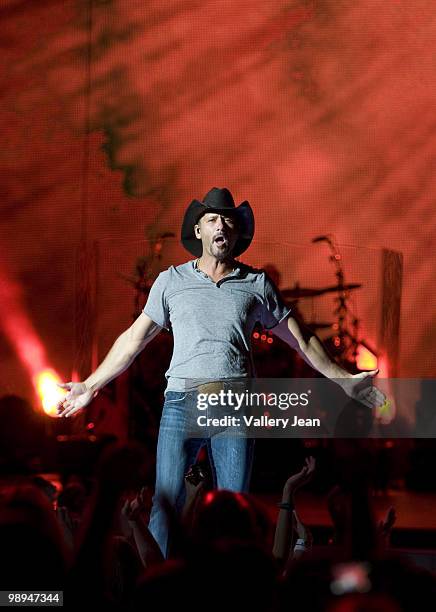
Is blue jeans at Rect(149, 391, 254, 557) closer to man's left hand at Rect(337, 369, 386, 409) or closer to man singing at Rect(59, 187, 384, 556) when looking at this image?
man singing at Rect(59, 187, 384, 556)

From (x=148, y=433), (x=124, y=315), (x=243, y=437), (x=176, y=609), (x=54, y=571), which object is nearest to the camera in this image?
(x=176, y=609)

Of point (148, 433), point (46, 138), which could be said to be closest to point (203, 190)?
point (46, 138)

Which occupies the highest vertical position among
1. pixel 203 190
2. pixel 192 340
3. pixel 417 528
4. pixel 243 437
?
pixel 203 190

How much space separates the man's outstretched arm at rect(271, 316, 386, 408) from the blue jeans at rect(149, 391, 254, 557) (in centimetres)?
33

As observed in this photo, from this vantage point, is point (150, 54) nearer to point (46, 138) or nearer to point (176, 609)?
point (46, 138)

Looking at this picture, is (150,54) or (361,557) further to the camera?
(150,54)

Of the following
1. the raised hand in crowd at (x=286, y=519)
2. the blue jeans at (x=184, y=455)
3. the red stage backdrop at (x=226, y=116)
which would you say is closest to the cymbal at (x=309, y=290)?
the red stage backdrop at (x=226, y=116)

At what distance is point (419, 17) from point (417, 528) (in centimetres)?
303

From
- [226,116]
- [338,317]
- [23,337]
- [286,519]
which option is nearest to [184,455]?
[286,519]

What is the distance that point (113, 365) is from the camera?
2764 mm

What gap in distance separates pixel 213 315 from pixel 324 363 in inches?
15.2

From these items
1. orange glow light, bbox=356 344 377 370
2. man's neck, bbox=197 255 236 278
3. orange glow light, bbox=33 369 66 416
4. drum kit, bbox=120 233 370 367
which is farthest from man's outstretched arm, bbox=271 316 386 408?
orange glow light, bbox=356 344 377 370

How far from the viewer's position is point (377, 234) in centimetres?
600

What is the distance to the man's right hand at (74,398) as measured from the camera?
2730 mm
